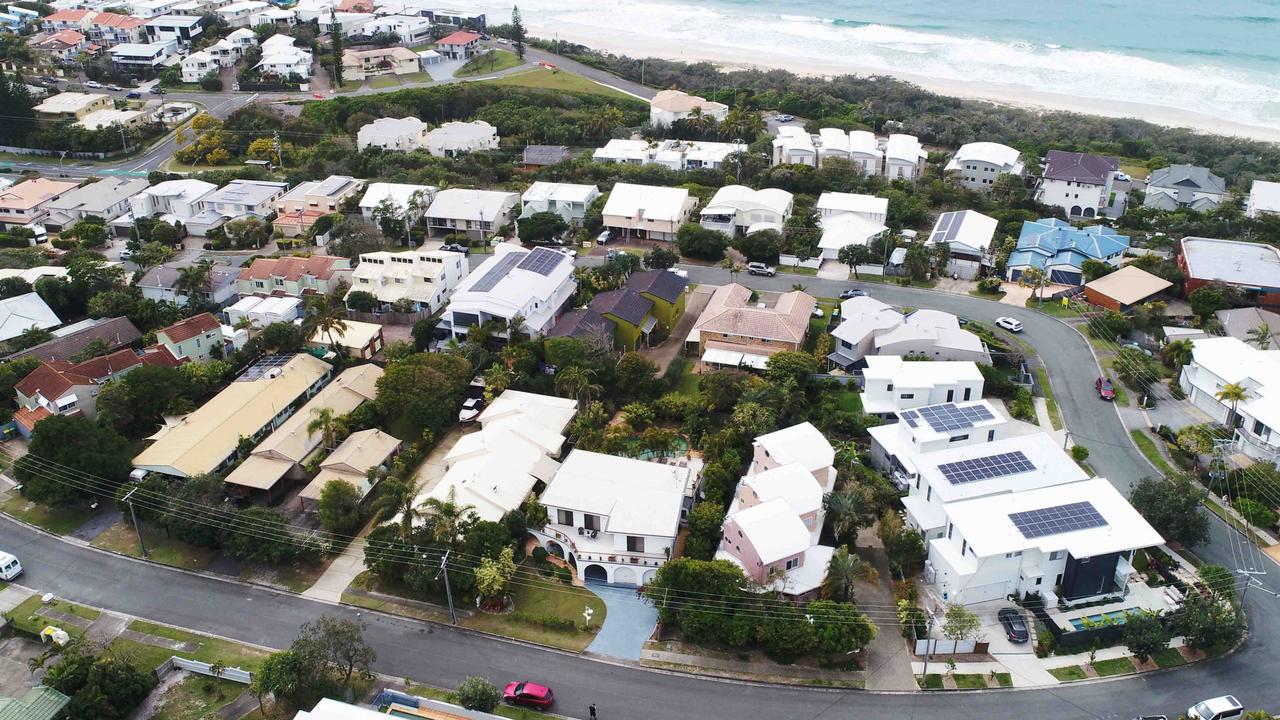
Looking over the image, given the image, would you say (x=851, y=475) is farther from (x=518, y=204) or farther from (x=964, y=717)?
(x=518, y=204)

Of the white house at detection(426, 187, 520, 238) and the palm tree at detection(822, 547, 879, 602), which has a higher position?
the palm tree at detection(822, 547, 879, 602)

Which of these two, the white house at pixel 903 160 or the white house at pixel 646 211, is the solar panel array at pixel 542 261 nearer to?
the white house at pixel 646 211

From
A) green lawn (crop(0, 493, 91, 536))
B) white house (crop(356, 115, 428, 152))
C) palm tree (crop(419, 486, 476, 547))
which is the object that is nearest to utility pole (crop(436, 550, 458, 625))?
palm tree (crop(419, 486, 476, 547))

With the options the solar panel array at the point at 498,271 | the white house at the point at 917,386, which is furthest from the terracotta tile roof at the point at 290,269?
the white house at the point at 917,386

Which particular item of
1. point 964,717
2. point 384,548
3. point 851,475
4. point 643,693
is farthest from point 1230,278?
point 384,548

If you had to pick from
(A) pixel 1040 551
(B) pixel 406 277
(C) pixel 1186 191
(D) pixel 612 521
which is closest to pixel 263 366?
(B) pixel 406 277

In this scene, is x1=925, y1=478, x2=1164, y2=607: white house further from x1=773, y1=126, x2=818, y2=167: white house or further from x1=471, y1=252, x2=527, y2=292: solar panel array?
x1=773, y1=126, x2=818, y2=167: white house
